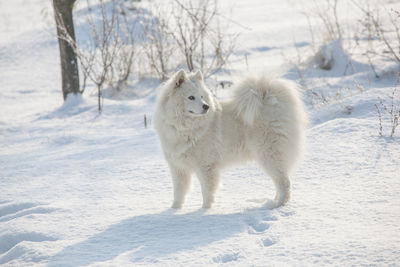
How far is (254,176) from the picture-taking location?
15.8 feet

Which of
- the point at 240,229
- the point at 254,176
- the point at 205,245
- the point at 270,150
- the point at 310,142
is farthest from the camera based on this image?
the point at 310,142

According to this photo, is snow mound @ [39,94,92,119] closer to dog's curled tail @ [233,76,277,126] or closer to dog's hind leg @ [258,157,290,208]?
dog's curled tail @ [233,76,277,126]

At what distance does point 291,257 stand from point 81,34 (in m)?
13.5

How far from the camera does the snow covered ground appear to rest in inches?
110

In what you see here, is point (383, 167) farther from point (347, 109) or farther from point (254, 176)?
point (347, 109)

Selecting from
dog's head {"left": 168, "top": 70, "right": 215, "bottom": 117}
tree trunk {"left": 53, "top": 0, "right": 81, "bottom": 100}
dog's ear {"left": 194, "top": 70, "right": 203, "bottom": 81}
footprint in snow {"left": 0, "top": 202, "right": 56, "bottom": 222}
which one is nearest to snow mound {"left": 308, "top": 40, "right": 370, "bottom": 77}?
tree trunk {"left": 53, "top": 0, "right": 81, "bottom": 100}

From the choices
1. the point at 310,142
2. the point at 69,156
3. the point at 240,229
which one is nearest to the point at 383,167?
the point at 310,142

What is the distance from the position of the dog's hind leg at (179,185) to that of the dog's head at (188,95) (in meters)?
0.67

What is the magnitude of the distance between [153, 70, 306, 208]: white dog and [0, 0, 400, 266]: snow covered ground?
40 centimetres

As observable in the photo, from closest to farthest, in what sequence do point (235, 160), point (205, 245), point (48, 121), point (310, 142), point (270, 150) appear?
point (205, 245)
point (270, 150)
point (235, 160)
point (310, 142)
point (48, 121)

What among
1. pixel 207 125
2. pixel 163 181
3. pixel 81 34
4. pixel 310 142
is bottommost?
pixel 163 181

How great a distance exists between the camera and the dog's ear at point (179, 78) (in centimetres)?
382

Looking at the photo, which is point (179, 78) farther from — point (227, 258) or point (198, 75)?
point (227, 258)

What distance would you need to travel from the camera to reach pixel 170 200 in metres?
4.32
